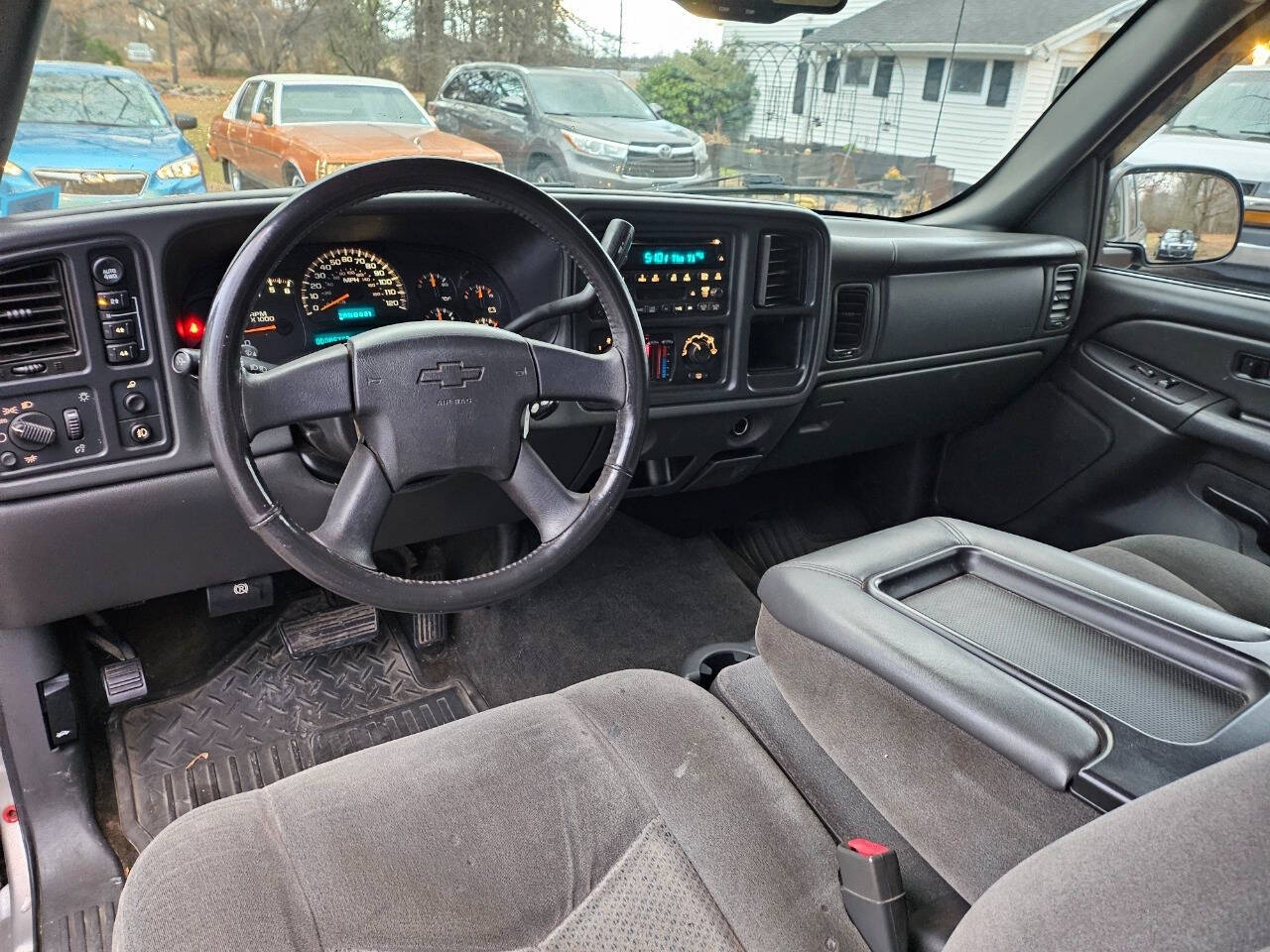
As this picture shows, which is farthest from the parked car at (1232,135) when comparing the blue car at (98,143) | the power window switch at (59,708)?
the power window switch at (59,708)

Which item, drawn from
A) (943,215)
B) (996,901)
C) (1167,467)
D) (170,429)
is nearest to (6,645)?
(170,429)

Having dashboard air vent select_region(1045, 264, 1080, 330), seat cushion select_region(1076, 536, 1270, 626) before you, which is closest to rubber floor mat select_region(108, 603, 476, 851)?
seat cushion select_region(1076, 536, 1270, 626)

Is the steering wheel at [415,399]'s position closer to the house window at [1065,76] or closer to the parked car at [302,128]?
the parked car at [302,128]

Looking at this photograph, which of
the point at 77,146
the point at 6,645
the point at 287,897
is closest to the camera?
the point at 287,897

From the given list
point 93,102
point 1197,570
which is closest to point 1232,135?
point 1197,570

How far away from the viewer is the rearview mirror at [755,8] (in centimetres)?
176

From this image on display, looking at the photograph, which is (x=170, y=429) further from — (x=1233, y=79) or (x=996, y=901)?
(x=1233, y=79)

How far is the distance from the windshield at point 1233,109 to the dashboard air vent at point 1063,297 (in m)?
0.42

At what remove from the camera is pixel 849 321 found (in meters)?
2.32

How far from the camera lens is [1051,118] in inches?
103

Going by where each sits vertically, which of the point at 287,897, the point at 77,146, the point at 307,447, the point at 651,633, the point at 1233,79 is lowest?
the point at 651,633

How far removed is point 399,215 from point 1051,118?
187 cm

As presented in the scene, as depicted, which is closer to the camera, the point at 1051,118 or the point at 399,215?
the point at 399,215

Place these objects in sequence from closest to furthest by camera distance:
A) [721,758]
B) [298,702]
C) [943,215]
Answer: [721,758] → [298,702] → [943,215]
